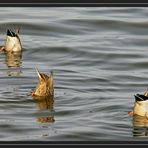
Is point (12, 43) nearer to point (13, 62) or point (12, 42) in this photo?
point (12, 42)

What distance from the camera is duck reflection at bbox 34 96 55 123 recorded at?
11781 mm

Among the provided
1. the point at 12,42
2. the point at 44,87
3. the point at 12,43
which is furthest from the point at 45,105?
the point at 12,42

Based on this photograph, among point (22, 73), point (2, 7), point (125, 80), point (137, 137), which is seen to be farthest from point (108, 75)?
point (2, 7)

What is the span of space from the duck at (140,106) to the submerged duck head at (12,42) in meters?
5.64

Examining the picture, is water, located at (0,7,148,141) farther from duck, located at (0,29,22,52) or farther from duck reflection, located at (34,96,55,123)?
duck, located at (0,29,22,52)

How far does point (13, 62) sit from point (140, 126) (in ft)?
17.4

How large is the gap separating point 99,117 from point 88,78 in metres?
2.62

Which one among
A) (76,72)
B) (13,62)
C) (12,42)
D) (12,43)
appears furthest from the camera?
(12,42)

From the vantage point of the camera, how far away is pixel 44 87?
1326 cm

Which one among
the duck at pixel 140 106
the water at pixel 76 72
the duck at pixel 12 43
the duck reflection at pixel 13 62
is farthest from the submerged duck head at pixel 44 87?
the duck at pixel 12 43

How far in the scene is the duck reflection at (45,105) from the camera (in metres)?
11.8

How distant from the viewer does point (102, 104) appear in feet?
41.7

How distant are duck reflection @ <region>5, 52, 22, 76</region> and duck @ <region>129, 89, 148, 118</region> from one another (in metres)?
3.50

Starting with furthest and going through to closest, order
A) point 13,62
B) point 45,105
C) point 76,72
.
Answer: point 13,62
point 76,72
point 45,105
